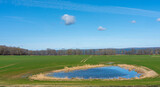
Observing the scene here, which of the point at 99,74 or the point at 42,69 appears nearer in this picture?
the point at 99,74

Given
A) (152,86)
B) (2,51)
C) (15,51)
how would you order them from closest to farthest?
(152,86) < (2,51) < (15,51)

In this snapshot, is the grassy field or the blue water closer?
the grassy field

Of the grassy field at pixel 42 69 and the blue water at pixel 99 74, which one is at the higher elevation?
the grassy field at pixel 42 69

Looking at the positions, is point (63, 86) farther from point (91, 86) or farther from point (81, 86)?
point (91, 86)

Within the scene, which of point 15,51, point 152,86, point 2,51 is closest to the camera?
point 152,86

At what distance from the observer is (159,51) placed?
177375mm

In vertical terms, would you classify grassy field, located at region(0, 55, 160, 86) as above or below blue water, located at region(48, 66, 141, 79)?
above

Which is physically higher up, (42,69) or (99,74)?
(42,69)

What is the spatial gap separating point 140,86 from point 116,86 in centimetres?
284

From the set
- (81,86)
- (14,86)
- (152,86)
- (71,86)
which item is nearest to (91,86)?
(81,86)

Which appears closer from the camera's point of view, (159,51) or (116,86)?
(116,86)

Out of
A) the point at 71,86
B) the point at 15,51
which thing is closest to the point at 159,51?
the point at 15,51

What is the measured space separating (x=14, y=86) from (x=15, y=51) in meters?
184

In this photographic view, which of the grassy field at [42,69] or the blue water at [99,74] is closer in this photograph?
the grassy field at [42,69]
